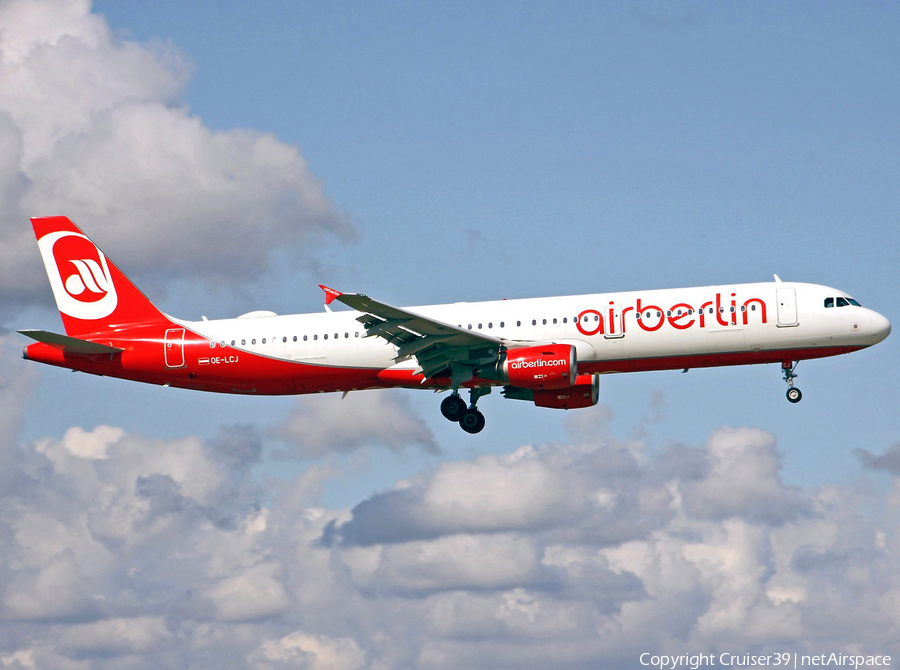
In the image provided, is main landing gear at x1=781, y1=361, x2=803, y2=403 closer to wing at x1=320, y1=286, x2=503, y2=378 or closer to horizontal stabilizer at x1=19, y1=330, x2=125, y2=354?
wing at x1=320, y1=286, x2=503, y2=378

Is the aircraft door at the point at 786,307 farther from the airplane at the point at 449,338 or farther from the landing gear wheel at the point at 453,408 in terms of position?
the landing gear wheel at the point at 453,408

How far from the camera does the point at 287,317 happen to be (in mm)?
52031

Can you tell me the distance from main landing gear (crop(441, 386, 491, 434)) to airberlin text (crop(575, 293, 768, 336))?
21.7 ft

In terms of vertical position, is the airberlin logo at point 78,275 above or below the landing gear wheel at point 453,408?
above

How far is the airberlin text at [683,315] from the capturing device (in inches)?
1886

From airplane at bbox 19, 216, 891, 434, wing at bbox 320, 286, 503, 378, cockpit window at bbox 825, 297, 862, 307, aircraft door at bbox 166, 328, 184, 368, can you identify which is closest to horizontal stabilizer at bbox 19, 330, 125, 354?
airplane at bbox 19, 216, 891, 434

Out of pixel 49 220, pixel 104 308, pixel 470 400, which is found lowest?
pixel 470 400

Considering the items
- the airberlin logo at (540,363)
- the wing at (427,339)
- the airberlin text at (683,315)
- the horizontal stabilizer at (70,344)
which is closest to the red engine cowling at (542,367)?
the airberlin logo at (540,363)

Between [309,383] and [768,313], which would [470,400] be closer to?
[309,383]

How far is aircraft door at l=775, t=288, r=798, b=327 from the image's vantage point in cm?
4791

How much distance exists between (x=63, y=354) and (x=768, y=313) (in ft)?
96.4

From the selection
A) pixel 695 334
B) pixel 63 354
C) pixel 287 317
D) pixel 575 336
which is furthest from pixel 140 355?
pixel 695 334

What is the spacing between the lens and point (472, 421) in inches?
2064

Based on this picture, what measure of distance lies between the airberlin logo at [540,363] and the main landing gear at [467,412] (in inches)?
164
